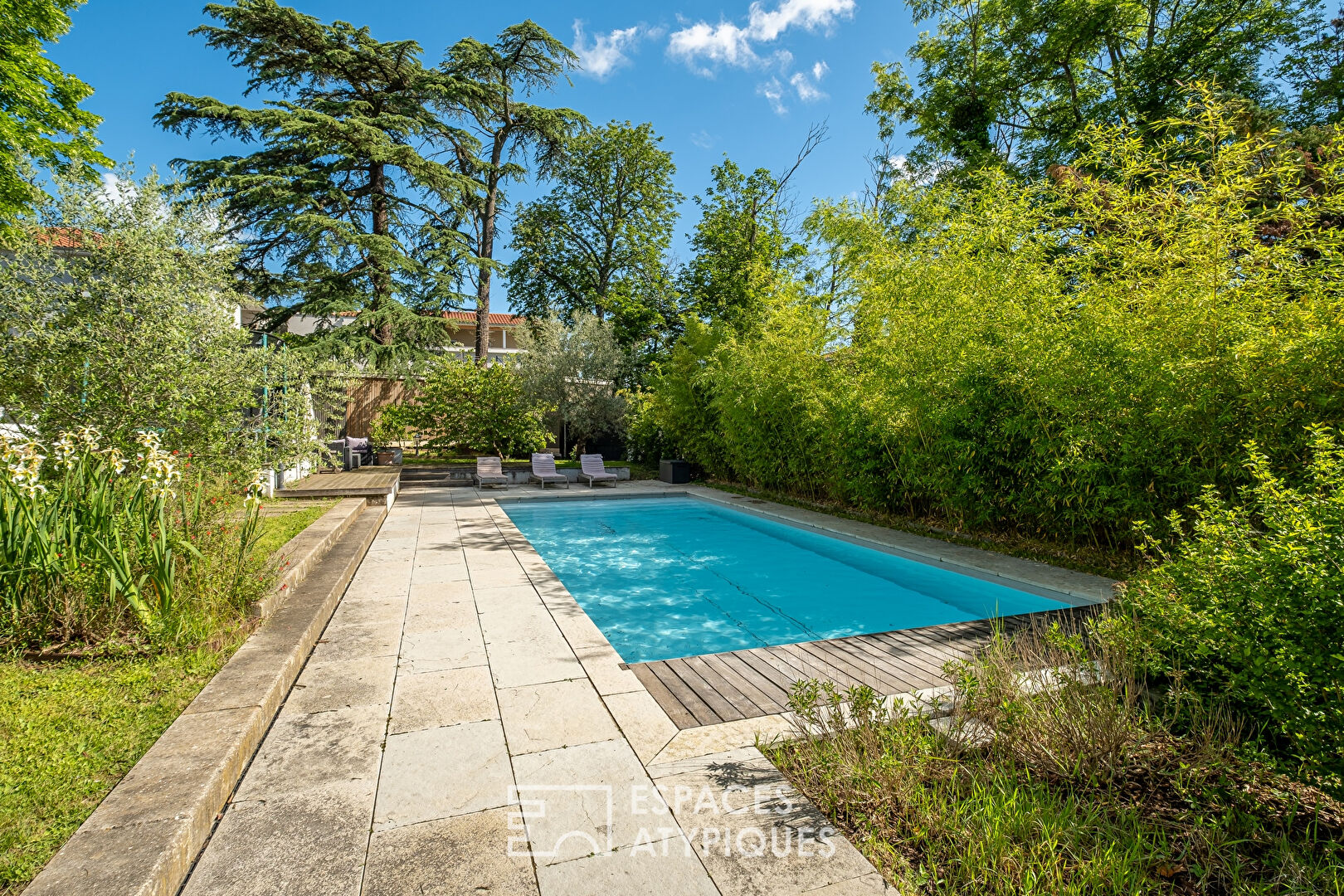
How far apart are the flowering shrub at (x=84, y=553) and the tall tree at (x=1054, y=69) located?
14527 mm

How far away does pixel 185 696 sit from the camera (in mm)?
2660

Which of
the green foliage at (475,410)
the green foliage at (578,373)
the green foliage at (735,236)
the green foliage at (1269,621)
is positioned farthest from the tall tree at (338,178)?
the green foliage at (1269,621)

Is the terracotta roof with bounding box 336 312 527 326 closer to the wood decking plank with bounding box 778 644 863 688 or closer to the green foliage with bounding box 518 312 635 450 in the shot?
the green foliage with bounding box 518 312 635 450

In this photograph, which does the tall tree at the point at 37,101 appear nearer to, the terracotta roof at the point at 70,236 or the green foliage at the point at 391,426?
the terracotta roof at the point at 70,236

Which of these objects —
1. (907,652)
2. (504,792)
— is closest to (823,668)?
(907,652)

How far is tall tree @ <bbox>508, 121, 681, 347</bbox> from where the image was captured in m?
20.8

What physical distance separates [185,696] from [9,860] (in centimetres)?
109

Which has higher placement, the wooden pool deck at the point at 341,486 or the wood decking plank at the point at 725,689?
the wooden pool deck at the point at 341,486

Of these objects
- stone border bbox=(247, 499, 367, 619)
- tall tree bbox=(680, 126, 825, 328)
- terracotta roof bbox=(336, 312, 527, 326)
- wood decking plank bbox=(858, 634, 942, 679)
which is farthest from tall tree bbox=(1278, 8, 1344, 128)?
terracotta roof bbox=(336, 312, 527, 326)

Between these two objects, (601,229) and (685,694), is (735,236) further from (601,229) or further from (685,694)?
(685,694)

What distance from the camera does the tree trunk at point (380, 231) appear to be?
1560cm

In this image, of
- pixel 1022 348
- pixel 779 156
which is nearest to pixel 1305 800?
pixel 1022 348

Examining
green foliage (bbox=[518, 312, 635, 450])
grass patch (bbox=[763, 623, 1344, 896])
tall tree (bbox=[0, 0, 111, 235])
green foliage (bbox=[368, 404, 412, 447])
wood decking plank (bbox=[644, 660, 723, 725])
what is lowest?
wood decking plank (bbox=[644, 660, 723, 725])

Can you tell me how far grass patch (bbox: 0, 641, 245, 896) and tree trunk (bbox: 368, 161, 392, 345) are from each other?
45.8 feet
